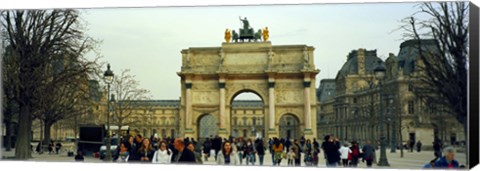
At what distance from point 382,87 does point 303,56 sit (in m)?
8.48

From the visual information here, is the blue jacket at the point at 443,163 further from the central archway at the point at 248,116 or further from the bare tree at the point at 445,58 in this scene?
the central archway at the point at 248,116

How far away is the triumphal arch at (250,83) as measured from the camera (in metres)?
41.2

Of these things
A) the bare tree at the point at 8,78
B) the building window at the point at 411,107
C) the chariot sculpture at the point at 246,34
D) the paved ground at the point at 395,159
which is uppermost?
the chariot sculpture at the point at 246,34

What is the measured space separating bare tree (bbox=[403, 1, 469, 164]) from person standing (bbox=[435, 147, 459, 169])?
787mm

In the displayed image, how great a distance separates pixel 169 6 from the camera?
26781 millimetres

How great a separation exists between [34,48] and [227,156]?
9681mm

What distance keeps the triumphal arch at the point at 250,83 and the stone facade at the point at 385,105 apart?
171 cm

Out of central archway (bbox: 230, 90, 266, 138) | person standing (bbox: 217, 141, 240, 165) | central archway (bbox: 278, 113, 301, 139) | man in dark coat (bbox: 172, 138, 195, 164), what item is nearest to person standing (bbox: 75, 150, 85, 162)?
man in dark coat (bbox: 172, 138, 195, 164)

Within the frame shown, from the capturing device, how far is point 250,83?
4572 cm

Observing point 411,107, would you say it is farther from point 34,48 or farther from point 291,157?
point 34,48

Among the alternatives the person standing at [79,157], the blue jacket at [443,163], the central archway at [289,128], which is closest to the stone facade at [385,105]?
the blue jacket at [443,163]

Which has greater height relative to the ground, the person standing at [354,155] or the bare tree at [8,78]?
the bare tree at [8,78]

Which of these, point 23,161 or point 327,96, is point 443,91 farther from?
point 327,96

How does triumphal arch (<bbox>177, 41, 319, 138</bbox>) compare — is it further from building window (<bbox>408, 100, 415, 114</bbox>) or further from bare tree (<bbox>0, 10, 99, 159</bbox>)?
building window (<bbox>408, 100, 415, 114</bbox>)
